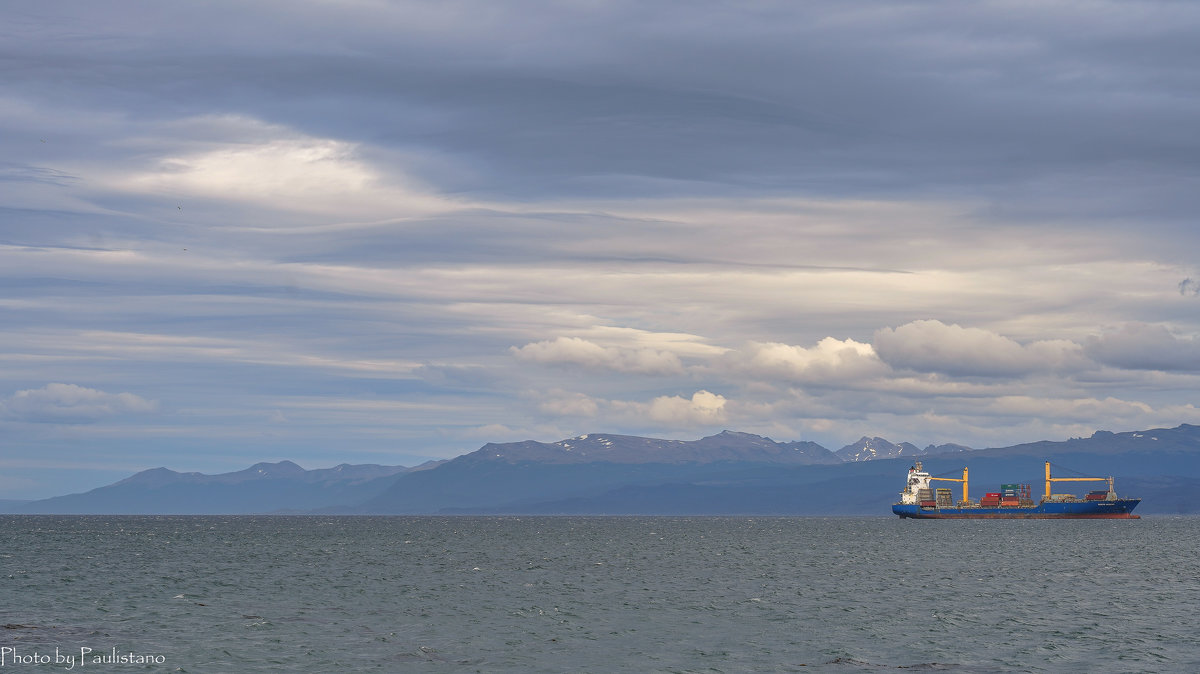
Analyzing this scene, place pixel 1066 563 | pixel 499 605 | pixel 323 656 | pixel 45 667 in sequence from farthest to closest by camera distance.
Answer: pixel 1066 563
pixel 499 605
pixel 323 656
pixel 45 667

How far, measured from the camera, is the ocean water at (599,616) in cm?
5847

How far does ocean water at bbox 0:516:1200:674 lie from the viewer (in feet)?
192

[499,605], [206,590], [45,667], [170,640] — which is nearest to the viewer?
[45,667]

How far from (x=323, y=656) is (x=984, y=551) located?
426 feet

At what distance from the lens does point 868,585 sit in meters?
103

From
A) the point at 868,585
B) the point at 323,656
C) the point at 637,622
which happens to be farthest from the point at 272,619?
the point at 868,585

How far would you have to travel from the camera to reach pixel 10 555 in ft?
509

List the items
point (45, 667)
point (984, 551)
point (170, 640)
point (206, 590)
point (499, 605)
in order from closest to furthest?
point (45, 667)
point (170, 640)
point (499, 605)
point (206, 590)
point (984, 551)

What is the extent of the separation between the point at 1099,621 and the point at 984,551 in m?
96.5

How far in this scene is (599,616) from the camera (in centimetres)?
7762

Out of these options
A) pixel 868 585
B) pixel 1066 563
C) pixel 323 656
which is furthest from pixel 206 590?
pixel 1066 563

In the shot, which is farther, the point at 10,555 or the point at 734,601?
the point at 10,555

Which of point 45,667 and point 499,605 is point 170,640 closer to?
point 45,667

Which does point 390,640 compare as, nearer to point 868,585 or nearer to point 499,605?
point 499,605
